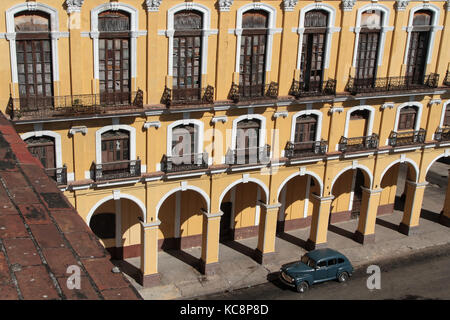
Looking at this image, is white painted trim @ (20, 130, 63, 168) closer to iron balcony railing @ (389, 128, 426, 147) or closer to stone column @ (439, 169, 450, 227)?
iron balcony railing @ (389, 128, 426, 147)

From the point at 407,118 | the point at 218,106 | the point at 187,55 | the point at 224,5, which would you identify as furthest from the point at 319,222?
the point at 224,5

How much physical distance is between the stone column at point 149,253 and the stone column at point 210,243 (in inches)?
121

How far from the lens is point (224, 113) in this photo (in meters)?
33.2

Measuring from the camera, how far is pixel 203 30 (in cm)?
3127

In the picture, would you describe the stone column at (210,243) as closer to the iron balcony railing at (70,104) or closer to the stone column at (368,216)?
the iron balcony railing at (70,104)

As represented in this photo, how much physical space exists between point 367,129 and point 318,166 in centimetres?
438

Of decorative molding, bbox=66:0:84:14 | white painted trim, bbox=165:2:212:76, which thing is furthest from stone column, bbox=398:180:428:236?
decorative molding, bbox=66:0:84:14

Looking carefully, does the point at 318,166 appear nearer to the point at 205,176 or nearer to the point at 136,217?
the point at 205,176

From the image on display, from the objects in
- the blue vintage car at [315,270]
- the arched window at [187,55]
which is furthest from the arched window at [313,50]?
the blue vintage car at [315,270]

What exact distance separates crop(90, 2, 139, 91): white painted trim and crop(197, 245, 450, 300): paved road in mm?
13887

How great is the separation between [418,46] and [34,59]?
2446cm

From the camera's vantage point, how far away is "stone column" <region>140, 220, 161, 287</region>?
109 feet

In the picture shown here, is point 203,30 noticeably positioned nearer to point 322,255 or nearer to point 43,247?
point 322,255
